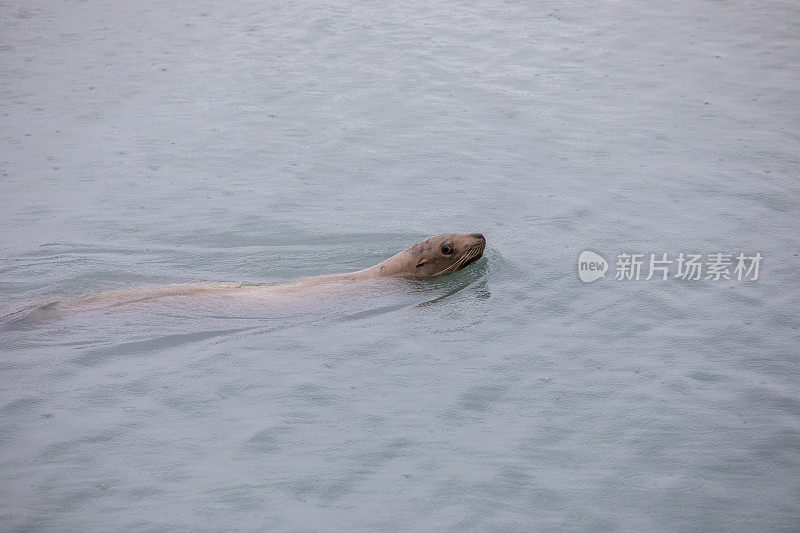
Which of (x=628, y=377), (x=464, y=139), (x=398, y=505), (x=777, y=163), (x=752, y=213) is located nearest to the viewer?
(x=398, y=505)

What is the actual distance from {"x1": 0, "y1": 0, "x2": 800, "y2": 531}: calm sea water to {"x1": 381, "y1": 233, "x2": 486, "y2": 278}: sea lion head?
18cm

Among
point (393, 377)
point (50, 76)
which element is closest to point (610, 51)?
point (50, 76)

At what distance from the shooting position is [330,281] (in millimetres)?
8430

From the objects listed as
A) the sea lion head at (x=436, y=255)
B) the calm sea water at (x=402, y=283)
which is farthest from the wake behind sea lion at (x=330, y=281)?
the calm sea water at (x=402, y=283)

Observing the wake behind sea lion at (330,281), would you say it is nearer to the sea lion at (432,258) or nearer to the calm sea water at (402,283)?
the sea lion at (432,258)

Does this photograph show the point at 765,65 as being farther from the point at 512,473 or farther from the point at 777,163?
the point at 512,473

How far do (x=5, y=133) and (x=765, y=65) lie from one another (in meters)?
11.0

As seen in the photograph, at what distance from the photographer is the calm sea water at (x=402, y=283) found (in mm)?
5828

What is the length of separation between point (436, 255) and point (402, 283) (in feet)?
1.33

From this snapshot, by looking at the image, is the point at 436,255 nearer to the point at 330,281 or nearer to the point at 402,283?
the point at 402,283

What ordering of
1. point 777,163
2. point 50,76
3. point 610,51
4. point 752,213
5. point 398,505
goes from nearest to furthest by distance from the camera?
point 398,505 < point 752,213 < point 777,163 < point 50,76 < point 610,51

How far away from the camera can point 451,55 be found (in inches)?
606

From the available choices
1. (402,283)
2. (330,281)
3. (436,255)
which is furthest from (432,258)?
(330,281)

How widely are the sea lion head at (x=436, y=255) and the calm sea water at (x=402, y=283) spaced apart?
0.18 meters
